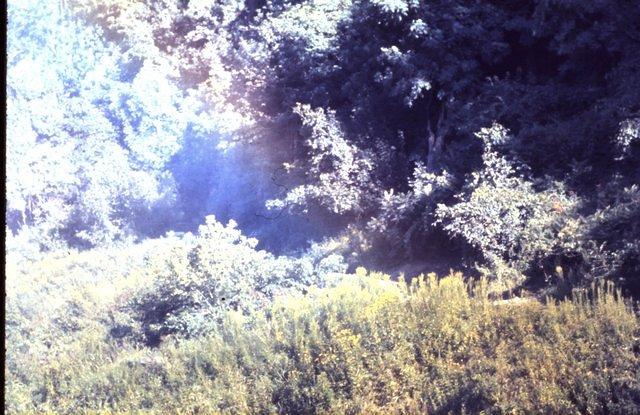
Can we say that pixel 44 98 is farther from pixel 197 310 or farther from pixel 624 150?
pixel 624 150

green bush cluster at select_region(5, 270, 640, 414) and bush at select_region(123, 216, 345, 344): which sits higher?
bush at select_region(123, 216, 345, 344)

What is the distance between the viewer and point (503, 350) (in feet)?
19.6

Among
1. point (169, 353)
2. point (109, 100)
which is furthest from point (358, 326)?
point (109, 100)

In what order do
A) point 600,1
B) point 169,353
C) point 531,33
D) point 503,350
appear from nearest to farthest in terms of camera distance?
point 503,350 → point 169,353 → point 600,1 → point 531,33

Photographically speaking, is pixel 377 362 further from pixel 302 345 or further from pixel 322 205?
pixel 322 205

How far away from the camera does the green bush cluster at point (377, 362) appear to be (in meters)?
5.54

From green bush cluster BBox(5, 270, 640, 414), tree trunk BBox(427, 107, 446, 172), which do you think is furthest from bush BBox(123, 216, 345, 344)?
tree trunk BBox(427, 107, 446, 172)

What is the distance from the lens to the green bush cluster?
554 cm

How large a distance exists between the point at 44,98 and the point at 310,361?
320 inches

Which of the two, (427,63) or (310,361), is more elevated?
(427,63)

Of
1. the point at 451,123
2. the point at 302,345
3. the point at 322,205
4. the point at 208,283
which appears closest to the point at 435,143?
the point at 451,123

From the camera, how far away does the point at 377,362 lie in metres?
6.25

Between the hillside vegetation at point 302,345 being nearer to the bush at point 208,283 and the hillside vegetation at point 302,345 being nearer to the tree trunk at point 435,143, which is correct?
the bush at point 208,283

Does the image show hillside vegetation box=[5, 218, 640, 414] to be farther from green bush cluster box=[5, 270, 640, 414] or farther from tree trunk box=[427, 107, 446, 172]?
tree trunk box=[427, 107, 446, 172]
